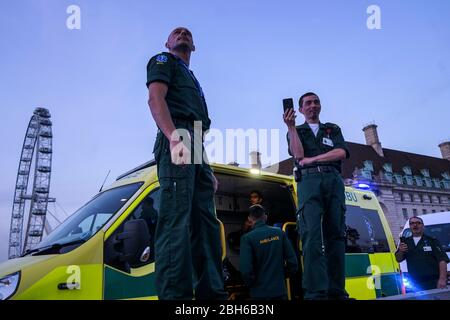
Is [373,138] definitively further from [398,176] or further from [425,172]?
[425,172]

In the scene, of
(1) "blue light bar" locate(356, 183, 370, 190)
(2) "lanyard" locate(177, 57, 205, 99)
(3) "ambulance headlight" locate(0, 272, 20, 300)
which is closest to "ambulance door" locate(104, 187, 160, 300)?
(3) "ambulance headlight" locate(0, 272, 20, 300)

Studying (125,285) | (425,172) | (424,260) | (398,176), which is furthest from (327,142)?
(425,172)

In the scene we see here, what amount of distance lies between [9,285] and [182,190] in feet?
5.36

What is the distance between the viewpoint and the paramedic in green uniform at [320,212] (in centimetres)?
278

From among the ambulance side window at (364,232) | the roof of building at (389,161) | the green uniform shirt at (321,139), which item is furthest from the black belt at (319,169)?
the roof of building at (389,161)

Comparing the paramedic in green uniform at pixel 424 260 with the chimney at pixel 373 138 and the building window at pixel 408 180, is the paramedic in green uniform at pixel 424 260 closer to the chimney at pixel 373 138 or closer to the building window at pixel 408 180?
the chimney at pixel 373 138

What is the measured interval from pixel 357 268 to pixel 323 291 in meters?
2.81

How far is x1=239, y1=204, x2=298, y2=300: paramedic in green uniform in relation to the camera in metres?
4.07

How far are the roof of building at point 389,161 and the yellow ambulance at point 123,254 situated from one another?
117 ft

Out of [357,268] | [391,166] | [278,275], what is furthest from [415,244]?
[391,166]

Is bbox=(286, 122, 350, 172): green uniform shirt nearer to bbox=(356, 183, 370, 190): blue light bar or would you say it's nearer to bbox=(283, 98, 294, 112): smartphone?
bbox=(283, 98, 294, 112): smartphone

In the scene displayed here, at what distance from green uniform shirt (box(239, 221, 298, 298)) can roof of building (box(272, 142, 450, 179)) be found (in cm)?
3730
